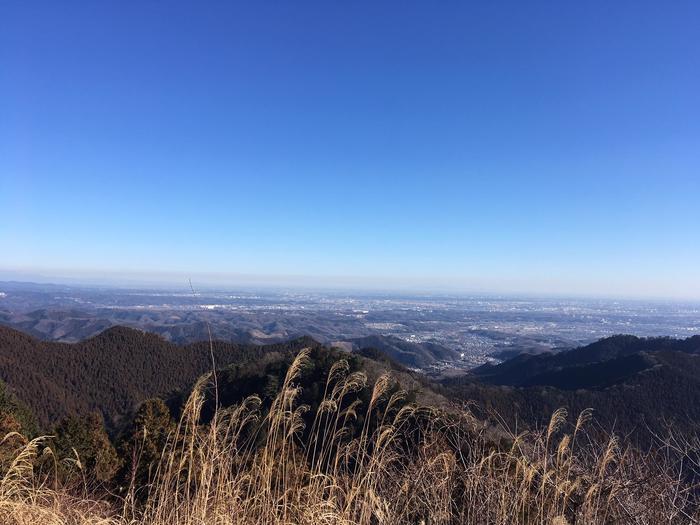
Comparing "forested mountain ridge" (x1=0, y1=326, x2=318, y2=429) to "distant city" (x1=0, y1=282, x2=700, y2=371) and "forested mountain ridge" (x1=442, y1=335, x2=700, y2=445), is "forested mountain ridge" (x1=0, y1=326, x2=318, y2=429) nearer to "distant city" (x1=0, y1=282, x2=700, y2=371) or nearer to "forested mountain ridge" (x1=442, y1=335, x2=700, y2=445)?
"distant city" (x1=0, y1=282, x2=700, y2=371)

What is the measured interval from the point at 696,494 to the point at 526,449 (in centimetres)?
104

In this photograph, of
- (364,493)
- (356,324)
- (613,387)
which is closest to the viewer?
(364,493)

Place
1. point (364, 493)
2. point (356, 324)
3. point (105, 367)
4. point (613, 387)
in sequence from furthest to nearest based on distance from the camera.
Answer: point (356, 324) < point (105, 367) < point (613, 387) < point (364, 493)

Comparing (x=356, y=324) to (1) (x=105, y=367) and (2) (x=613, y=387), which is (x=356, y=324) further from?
(2) (x=613, y=387)

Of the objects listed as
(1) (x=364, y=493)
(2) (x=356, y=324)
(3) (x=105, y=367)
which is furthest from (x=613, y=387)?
(2) (x=356, y=324)

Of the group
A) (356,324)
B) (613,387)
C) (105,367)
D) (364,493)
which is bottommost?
(356,324)

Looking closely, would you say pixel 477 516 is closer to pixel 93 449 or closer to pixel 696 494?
pixel 696 494

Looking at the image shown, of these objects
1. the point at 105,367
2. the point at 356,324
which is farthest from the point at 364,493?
the point at 356,324

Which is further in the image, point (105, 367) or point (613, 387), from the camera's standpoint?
point (105, 367)

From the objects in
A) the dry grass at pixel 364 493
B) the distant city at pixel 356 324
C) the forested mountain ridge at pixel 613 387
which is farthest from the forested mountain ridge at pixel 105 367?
the dry grass at pixel 364 493

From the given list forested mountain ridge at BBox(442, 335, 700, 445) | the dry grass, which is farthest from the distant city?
the dry grass

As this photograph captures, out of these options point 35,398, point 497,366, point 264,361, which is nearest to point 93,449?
point 264,361

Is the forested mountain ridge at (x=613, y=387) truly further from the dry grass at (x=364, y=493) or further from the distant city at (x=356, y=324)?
the dry grass at (x=364, y=493)

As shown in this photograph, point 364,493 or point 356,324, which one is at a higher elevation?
point 364,493
